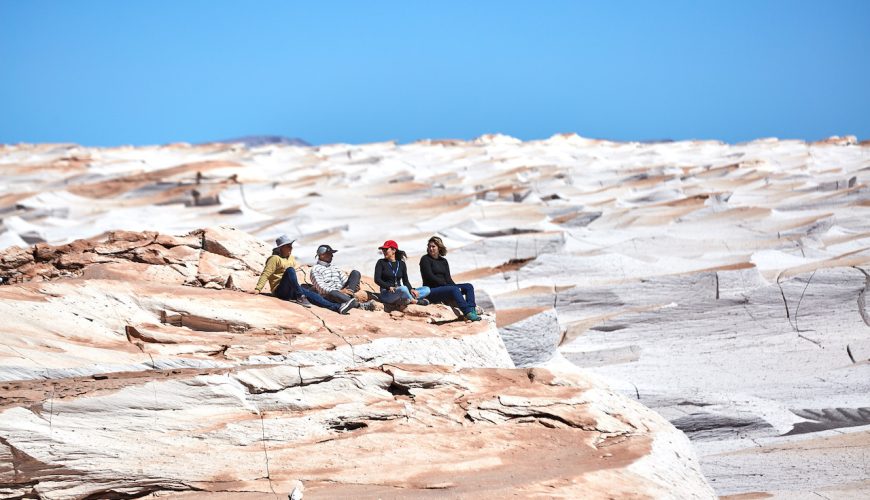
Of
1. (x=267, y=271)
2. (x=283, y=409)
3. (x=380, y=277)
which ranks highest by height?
(x=267, y=271)

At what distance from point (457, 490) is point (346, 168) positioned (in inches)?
1127

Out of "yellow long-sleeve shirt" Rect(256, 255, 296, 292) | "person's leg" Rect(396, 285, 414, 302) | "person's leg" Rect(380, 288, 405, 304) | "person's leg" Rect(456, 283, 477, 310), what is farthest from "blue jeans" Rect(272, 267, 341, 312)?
"person's leg" Rect(456, 283, 477, 310)

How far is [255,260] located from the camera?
1037 centimetres

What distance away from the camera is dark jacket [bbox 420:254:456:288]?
376 inches

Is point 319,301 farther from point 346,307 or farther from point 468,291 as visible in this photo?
point 468,291

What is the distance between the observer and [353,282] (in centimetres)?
927

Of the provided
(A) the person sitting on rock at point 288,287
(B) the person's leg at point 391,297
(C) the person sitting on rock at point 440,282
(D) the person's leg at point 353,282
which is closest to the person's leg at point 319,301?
(A) the person sitting on rock at point 288,287

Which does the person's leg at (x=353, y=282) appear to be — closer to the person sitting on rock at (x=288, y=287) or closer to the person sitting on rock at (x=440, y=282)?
the person sitting on rock at (x=288, y=287)

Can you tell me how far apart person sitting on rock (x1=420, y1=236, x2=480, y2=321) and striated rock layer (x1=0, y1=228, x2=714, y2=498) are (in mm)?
399

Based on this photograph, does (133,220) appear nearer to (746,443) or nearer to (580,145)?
(746,443)

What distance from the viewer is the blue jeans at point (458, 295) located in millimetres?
9305

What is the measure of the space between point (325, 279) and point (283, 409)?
2255mm

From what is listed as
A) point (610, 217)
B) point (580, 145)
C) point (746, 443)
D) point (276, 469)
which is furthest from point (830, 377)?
point (580, 145)

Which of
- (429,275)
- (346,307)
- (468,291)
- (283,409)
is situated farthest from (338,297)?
(283,409)
